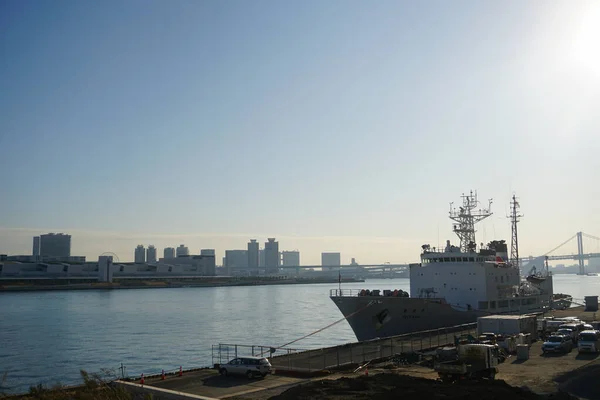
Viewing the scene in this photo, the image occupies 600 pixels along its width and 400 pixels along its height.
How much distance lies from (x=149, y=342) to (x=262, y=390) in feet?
111

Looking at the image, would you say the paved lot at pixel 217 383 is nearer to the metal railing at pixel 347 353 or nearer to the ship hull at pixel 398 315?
the metal railing at pixel 347 353

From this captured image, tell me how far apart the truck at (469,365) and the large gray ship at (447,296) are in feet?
60.7

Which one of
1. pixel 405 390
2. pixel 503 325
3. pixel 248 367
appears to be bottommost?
pixel 248 367

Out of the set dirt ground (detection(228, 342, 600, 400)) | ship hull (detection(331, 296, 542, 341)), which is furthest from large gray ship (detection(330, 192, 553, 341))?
dirt ground (detection(228, 342, 600, 400))

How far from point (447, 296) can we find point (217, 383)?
98.1ft

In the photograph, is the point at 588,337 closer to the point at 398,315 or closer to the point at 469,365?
the point at 469,365

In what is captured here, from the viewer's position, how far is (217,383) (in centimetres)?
2248

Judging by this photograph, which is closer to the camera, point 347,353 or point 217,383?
point 217,383

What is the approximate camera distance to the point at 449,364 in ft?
72.7

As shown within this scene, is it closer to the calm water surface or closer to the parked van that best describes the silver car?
the calm water surface

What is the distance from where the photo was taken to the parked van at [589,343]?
29.2 metres

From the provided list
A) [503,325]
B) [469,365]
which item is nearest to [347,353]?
[469,365]

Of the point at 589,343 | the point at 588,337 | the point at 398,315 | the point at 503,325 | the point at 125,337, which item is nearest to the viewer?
the point at 589,343

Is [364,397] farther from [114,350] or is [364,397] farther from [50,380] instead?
[114,350]
